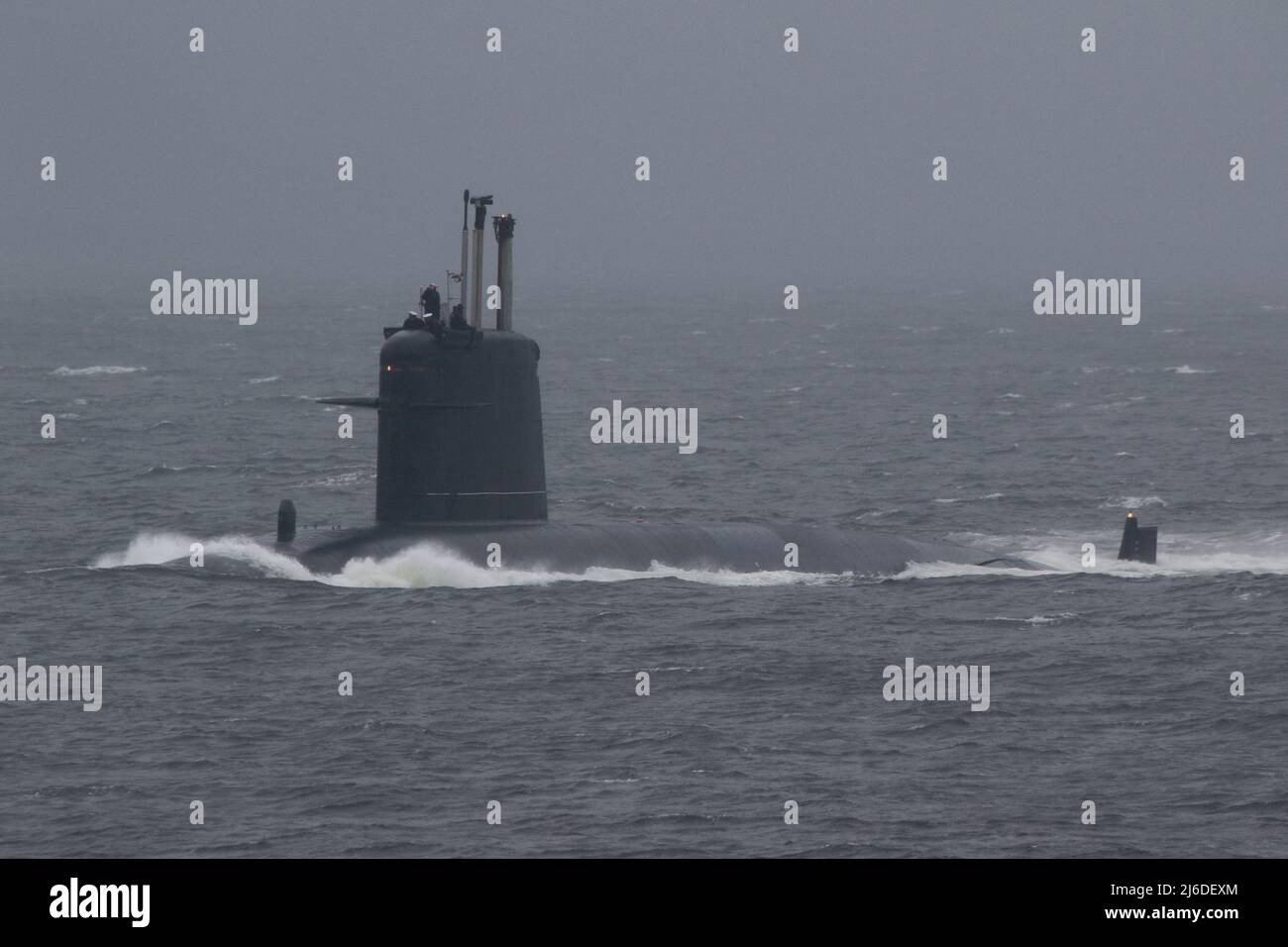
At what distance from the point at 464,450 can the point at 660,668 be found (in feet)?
23.8

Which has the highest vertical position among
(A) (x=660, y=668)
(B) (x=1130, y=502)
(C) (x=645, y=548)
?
(B) (x=1130, y=502)

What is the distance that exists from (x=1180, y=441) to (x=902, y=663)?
45667 millimetres

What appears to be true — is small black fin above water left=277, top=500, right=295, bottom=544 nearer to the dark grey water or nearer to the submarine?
the submarine

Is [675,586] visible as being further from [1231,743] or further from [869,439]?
[869,439]

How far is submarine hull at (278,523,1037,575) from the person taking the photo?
42.3m

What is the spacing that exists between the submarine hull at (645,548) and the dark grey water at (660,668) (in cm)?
54

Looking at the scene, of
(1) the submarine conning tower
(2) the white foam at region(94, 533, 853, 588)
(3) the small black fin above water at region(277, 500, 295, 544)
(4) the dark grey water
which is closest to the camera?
(4) the dark grey water

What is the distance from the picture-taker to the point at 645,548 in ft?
151

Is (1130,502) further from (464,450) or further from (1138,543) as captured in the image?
(464,450)

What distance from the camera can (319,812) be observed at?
1091 inches

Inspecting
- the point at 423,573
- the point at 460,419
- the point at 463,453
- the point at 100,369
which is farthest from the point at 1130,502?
the point at 100,369

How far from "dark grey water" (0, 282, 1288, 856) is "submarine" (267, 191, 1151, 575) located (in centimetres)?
67

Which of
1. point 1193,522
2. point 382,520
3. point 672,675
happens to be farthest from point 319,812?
point 1193,522

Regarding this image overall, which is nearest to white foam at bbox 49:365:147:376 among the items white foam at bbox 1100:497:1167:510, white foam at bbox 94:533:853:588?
white foam at bbox 1100:497:1167:510
